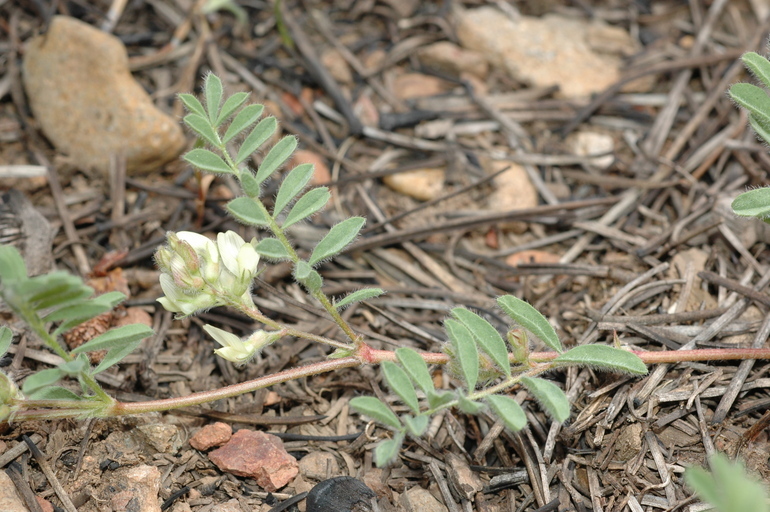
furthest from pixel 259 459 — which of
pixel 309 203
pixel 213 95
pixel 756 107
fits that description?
pixel 756 107

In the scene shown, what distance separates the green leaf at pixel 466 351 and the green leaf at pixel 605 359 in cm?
29

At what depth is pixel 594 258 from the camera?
10.8ft

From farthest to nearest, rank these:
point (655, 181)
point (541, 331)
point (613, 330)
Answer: point (655, 181), point (613, 330), point (541, 331)

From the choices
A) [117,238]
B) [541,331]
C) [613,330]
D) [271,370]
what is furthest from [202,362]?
[613,330]

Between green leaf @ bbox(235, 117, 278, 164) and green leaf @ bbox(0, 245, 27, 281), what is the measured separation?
828 mm

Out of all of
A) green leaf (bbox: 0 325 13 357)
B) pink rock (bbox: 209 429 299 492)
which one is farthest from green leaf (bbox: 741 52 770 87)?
green leaf (bbox: 0 325 13 357)

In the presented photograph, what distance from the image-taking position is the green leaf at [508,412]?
1922mm

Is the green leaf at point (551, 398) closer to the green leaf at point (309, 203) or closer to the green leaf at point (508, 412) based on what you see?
the green leaf at point (508, 412)

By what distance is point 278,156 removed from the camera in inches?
94.6

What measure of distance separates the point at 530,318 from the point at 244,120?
117 centimetres

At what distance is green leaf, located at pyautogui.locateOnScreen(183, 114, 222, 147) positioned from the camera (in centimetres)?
232

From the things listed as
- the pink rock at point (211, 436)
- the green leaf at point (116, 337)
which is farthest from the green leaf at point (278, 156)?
the pink rock at point (211, 436)

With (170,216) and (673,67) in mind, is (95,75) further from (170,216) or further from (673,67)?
(673,67)

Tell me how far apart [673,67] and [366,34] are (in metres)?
1.83
